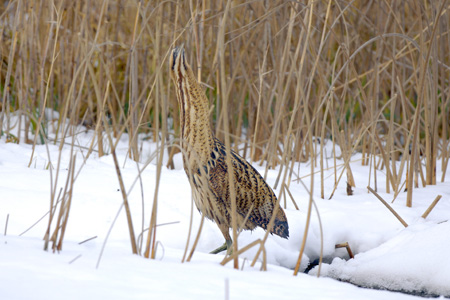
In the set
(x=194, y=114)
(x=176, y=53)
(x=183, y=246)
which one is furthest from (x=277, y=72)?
(x=183, y=246)

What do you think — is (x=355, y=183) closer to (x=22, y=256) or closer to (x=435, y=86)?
(x=435, y=86)

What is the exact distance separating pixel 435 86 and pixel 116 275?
6.34ft

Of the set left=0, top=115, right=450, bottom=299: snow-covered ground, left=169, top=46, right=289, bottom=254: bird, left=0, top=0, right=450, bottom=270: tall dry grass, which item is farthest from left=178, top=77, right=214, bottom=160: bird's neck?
left=0, top=115, right=450, bottom=299: snow-covered ground

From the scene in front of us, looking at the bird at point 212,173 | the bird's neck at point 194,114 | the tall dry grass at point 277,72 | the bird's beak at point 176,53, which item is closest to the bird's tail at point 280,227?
the bird at point 212,173

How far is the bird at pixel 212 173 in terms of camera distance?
2457mm

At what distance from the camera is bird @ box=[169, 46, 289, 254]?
2.46m

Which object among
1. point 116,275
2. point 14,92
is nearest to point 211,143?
point 116,275

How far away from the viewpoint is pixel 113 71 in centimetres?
435

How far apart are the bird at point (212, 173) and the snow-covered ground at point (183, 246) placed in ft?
0.38

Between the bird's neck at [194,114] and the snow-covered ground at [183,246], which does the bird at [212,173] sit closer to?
the bird's neck at [194,114]

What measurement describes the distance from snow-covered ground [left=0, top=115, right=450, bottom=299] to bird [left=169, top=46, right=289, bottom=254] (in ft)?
0.38

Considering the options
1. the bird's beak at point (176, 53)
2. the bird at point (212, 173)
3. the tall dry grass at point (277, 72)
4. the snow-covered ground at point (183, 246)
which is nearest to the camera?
the snow-covered ground at point (183, 246)

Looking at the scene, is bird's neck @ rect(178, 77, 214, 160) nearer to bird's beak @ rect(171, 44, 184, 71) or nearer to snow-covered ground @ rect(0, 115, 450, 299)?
bird's beak @ rect(171, 44, 184, 71)

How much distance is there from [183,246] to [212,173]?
1.04ft
